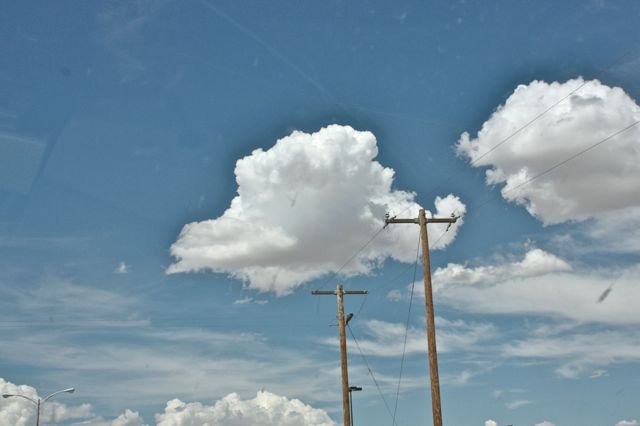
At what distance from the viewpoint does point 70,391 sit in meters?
59.2

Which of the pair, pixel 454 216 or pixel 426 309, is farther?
pixel 454 216

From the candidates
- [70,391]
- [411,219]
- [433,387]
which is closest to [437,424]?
[433,387]

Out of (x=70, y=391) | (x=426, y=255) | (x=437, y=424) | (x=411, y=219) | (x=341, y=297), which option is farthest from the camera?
(x=70, y=391)

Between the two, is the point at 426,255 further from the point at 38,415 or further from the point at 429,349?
the point at 38,415

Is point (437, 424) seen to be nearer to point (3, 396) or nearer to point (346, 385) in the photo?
point (346, 385)

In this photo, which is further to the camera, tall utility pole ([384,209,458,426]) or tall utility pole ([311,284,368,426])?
tall utility pole ([311,284,368,426])

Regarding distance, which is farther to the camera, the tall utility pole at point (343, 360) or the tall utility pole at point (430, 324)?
the tall utility pole at point (343, 360)

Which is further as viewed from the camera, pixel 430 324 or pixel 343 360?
pixel 343 360

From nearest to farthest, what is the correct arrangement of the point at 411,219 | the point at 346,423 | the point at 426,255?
1. the point at 426,255
2. the point at 411,219
3. the point at 346,423

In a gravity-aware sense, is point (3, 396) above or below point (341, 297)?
below

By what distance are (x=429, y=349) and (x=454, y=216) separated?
17.8 feet

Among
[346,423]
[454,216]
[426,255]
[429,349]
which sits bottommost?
[346,423]

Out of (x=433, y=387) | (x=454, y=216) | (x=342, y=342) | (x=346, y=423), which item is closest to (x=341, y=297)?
(x=342, y=342)

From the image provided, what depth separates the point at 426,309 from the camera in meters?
24.2
